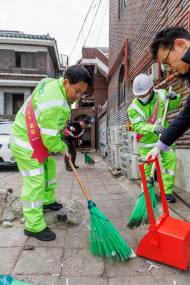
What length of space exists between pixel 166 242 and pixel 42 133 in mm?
1495

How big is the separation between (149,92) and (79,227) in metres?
2.11

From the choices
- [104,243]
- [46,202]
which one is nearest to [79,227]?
[46,202]

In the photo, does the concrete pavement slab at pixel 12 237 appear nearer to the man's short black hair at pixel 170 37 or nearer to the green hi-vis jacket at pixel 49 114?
the green hi-vis jacket at pixel 49 114

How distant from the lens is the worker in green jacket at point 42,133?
10.2ft

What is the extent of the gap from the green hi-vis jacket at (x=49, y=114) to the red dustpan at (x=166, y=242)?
3.07 ft

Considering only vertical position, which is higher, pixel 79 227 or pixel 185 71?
pixel 185 71

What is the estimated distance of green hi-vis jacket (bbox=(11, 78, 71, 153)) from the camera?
3084 millimetres

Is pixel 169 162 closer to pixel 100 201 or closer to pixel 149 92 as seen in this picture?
pixel 149 92

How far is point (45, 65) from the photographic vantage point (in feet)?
73.7

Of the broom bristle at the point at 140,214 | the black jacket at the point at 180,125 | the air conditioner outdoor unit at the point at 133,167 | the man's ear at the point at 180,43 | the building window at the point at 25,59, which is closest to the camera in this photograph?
the man's ear at the point at 180,43

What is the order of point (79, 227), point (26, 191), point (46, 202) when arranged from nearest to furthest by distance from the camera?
point (26, 191)
point (79, 227)
point (46, 202)

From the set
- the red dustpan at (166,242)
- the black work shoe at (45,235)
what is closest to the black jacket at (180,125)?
the red dustpan at (166,242)

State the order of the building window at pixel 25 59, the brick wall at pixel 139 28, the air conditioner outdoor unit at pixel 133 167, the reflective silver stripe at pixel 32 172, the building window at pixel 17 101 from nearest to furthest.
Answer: the reflective silver stripe at pixel 32 172 < the brick wall at pixel 139 28 < the air conditioner outdoor unit at pixel 133 167 < the building window at pixel 25 59 < the building window at pixel 17 101

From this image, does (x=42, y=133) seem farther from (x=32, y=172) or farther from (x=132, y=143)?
(x=132, y=143)
